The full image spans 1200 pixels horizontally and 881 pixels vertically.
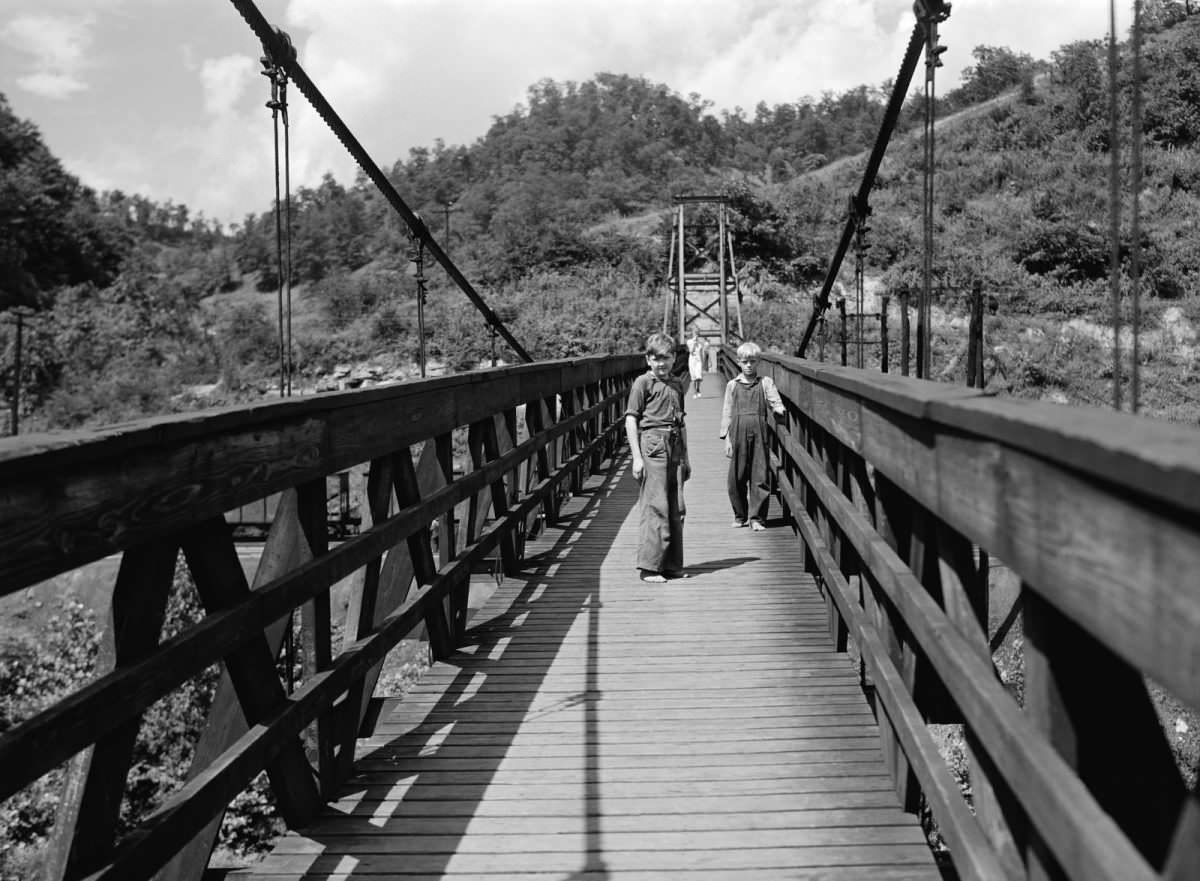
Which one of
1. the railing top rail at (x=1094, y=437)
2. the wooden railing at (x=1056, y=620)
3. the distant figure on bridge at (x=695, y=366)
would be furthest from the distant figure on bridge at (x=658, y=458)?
the distant figure on bridge at (x=695, y=366)

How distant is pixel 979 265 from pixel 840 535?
3305 cm

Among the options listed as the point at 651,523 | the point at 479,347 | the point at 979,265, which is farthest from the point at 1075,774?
the point at 979,265

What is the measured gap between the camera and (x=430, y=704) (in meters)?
3.91

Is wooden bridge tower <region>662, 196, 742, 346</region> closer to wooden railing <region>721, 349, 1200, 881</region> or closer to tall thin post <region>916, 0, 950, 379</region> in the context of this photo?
tall thin post <region>916, 0, 950, 379</region>

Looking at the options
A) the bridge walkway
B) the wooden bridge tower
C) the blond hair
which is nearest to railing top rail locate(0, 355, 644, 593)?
the bridge walkway

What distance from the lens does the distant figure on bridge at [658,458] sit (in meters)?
5.95

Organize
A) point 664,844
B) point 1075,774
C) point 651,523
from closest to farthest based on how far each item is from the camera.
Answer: point 1075,774, point 664,844, point 651,523

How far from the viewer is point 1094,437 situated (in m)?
1.20

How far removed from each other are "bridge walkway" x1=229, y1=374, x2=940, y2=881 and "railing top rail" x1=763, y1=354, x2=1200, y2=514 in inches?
49.3

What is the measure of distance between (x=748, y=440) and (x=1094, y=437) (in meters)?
6.44

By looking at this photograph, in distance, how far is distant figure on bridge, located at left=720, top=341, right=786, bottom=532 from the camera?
7.63 metres

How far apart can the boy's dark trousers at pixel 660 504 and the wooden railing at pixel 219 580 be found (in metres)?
1.80

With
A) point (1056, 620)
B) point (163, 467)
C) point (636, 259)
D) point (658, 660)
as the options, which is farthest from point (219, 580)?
point (636, 259)

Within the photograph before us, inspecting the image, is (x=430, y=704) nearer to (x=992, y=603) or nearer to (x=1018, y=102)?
(x=992, y=603)
